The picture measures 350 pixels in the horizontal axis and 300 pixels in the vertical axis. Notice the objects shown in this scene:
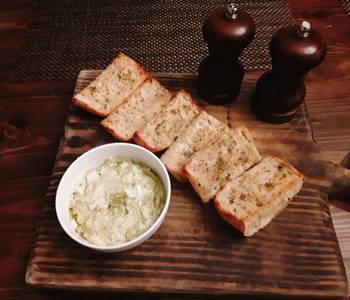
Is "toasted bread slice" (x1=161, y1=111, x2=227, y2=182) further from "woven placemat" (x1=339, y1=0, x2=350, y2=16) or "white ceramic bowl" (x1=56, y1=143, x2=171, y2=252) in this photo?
"woven placemat" (x1=339, y1=0, x2=350, y2=16)

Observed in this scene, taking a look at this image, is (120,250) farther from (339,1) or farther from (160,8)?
(339,1)

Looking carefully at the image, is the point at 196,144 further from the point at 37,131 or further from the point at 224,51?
the point at 37,131

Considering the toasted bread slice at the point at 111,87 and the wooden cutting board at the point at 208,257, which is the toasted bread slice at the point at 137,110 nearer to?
the toasted bread slice at the point at 111,87

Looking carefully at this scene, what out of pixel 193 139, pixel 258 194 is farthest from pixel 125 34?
pixel 258 194

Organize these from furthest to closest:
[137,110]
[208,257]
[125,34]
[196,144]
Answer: [125,34]
[137,110]
[196,144]
[208,257]

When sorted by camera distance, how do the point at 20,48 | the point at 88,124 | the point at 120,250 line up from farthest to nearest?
the point at 20,48, the point at 88,124, the point at 120,250

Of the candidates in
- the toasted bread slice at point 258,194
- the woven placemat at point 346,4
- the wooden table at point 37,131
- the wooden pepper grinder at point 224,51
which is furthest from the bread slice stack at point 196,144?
the woven placemat at point 346,4

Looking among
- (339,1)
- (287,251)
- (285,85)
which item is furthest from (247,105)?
(339,1)

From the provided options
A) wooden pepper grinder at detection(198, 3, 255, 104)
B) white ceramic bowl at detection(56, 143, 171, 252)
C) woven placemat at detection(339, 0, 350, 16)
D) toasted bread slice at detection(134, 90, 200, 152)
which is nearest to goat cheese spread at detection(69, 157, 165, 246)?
white ceramic bowl at detection(56, 143, 171, 252)
